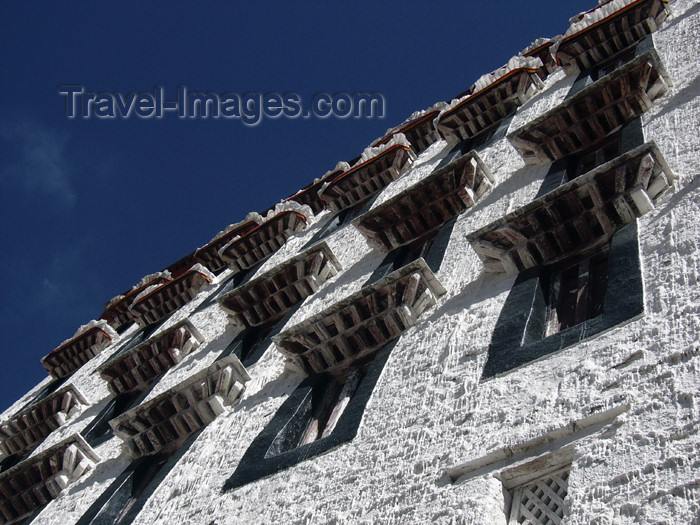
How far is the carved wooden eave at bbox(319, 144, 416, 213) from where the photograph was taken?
1666 centimetres

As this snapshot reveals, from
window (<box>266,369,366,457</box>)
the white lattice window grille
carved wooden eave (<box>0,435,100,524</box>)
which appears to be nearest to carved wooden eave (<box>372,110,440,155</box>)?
carved wooden eave (<box>0,435,100,524</box>)

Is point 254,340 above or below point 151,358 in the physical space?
below

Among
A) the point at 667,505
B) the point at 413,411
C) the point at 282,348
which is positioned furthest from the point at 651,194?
the point at 282,348

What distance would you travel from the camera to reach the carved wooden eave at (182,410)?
10.4m

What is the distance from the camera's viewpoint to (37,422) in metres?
16.4

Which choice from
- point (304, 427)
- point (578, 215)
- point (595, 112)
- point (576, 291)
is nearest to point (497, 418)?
point (576, 291)

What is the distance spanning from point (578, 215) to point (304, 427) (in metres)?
3.54

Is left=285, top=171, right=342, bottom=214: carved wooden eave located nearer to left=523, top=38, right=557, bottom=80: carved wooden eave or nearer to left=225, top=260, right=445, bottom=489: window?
left=523, top=38, right=557, bottom=80: carved wooden eave

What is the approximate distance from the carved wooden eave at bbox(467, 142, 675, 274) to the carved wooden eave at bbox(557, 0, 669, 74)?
5.69m

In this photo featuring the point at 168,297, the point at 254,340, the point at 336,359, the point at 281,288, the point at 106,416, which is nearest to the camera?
the point at 336,359

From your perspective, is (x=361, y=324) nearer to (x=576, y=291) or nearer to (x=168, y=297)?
(x=576, y=291)

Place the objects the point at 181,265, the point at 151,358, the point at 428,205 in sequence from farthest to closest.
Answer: the point at 181,265 < the point at 151,358 < the point at 428,205

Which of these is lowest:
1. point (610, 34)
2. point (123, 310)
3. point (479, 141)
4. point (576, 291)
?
point (576, 291)

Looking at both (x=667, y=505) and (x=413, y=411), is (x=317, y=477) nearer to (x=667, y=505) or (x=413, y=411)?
(x=413, y=411)
